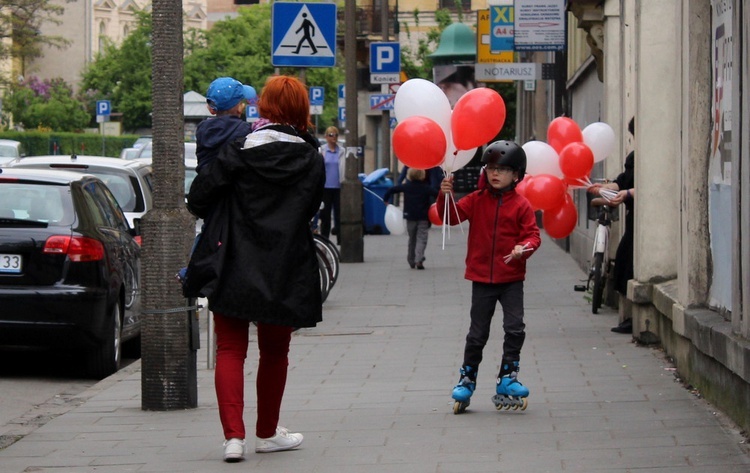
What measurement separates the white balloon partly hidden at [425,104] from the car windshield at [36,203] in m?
2.88

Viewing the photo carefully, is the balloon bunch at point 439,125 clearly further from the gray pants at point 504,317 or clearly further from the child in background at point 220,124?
the child in background at point 220,124

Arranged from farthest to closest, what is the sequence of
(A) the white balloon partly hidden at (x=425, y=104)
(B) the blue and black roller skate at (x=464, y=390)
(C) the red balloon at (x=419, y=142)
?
(A) the white balloon partly hidden at (x=425, y=104)
(C) the red balloon at (x=419, y=142)
(B) the blue and black roller skate at (x=464, y=390)

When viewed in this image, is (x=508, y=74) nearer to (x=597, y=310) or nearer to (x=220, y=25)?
(x=597, y=310)

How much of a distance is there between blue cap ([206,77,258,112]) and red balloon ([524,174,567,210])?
10.9 feet

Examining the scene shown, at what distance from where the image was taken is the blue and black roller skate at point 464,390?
8258mm

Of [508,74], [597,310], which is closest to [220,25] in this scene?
[508,74]

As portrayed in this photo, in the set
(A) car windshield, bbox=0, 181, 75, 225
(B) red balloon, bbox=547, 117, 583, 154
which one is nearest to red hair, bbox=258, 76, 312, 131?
(A) car windshield, bbox=0, 181, 75, 225

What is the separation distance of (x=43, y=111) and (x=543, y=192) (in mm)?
68640

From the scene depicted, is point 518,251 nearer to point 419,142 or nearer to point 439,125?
point 419,142

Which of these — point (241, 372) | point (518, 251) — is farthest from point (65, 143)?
point (241, 372)

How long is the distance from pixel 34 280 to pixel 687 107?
15.5 feet

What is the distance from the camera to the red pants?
6.88 metres

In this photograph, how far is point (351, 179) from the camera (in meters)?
21.9

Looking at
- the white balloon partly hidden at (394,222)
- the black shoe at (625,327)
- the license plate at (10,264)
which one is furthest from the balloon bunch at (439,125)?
the white balloon partly hidden at (394,222)
